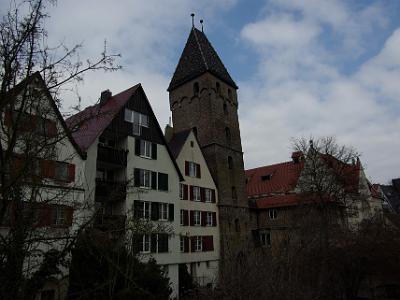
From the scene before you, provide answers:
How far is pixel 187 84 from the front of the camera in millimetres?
42000

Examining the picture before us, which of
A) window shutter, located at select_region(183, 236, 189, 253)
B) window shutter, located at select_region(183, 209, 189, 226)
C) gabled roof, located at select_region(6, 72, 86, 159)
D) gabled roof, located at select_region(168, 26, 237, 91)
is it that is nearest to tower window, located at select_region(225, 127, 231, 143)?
gabled roof, located at select_region(168, 26, 237, 91)

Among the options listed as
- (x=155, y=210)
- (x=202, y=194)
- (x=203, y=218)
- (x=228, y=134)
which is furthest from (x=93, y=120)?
(x=228, y=134)

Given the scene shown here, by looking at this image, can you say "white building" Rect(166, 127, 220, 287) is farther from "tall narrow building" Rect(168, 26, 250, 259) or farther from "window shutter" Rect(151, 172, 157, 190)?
"window shutter" Rect(151, 172, 157, 190)

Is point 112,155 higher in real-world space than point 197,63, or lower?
lower

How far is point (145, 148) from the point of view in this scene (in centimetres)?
2842

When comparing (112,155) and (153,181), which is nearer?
(112,155)

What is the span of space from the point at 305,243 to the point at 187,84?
2369 cm

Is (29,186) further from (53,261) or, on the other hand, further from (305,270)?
(305,270)

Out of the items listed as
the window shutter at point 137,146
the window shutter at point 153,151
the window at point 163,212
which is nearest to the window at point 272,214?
the window at point 163,212

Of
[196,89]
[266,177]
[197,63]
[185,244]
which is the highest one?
[197,63]

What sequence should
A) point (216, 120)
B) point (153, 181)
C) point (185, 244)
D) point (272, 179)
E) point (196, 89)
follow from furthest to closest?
1. point (272, 179)
2. point (196, 89)
3. point (216, 120)
4. point (185, 244)
5. point (153, 181)

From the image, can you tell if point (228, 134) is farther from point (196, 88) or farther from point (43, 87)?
point (43, 87)

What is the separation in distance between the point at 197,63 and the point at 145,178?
19216 millimetres

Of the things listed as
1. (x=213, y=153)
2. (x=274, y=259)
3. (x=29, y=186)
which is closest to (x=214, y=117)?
(x=213, y=153)
